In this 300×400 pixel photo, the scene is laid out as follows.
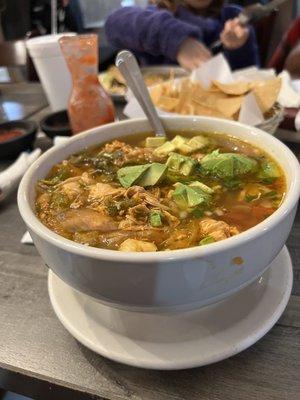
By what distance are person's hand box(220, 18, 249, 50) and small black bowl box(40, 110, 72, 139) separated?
4.62 feet

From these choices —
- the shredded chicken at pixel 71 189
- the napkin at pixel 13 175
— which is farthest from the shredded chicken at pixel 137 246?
the napkin at pixel 13 175

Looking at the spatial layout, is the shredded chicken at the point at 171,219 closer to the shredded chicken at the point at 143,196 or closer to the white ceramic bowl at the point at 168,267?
the shredded chicken at the point at 143,196

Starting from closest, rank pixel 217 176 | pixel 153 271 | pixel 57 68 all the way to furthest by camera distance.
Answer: pixel 153 271 < pixel 217 176 < pixel 57 68

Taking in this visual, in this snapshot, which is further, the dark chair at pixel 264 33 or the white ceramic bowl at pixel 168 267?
the dark chair at pixel 264 33

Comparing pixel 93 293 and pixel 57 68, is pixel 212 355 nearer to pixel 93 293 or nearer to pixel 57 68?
pixel 93 293

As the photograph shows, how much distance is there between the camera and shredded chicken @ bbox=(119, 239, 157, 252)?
0.62 metres

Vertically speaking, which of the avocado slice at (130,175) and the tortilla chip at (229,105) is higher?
the avocado slice at (130,175)

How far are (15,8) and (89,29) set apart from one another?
4.69 feet

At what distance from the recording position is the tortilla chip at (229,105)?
1.33 m

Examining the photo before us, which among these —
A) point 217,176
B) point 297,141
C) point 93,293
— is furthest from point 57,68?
point 93,293

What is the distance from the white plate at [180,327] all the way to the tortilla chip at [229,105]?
733 millimetres

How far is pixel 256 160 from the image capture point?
87 centimetres

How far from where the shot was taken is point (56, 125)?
1.54 m

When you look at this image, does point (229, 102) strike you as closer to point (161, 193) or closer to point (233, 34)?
point (161, 193)
